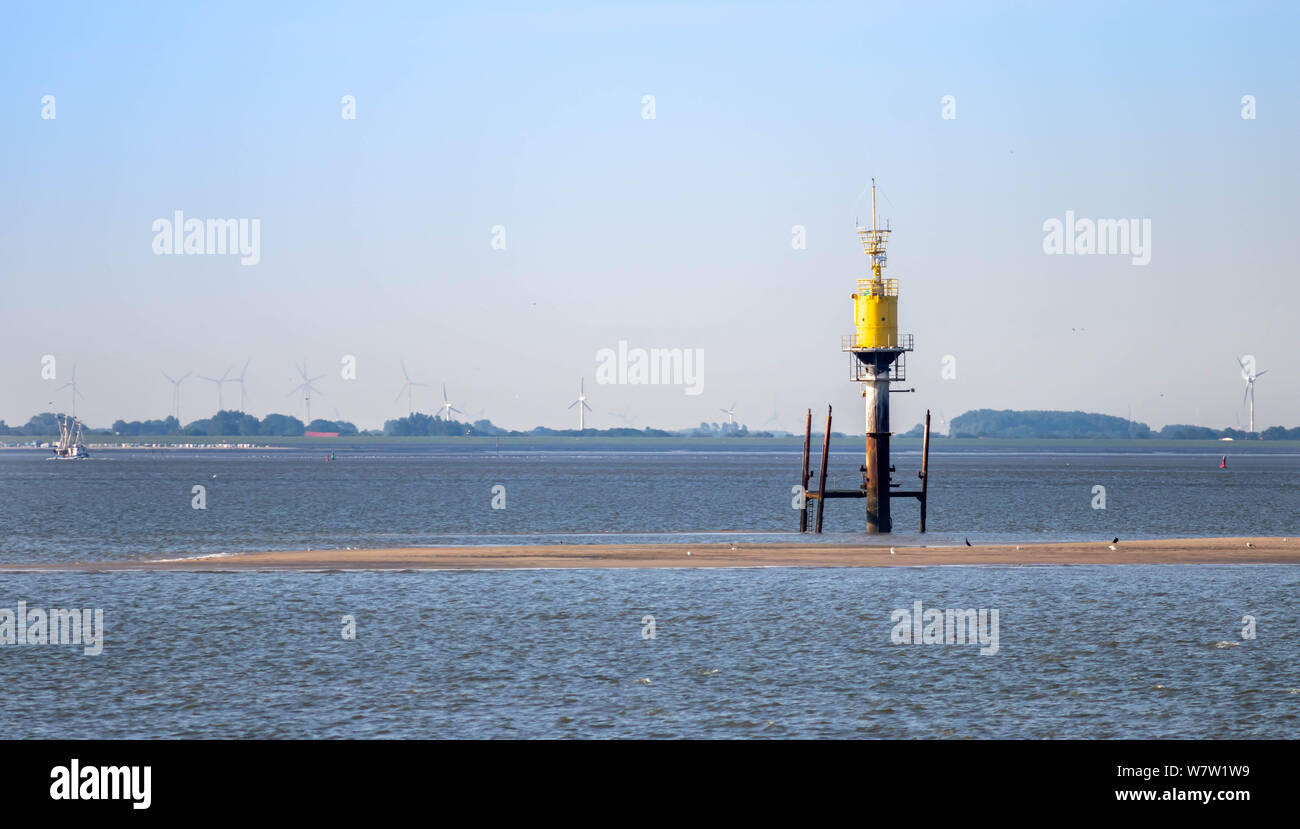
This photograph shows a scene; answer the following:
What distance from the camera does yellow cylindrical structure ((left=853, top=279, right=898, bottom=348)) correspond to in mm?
63438

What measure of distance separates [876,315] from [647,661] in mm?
34998

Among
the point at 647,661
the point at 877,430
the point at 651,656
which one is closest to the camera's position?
the point at 647,661

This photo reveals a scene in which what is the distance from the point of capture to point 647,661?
3186cm

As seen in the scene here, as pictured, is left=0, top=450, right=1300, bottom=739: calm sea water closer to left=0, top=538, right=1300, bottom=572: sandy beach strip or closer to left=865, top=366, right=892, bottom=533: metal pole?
left=0, top=538, right=1300, bottom=572: sandy beach strip

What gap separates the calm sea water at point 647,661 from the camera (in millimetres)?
25141

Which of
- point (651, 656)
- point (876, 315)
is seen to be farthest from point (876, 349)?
point (651, 656)

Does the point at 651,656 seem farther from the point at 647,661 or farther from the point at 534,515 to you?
the point at 534,515

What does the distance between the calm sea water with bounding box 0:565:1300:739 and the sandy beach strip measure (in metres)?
2.41

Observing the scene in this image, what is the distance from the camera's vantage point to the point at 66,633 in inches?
1374

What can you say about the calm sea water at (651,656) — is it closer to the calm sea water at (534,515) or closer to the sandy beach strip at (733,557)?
the sandy beach strip at (733,557)

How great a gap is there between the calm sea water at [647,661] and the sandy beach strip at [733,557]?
2.41 m
